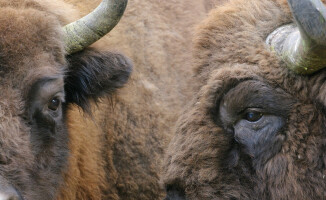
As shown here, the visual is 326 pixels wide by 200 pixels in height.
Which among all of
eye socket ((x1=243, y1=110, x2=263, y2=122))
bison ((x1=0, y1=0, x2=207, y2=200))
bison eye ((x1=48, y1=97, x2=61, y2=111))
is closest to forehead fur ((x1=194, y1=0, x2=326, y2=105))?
eye socket ((x1=243, y1=110, x2=263, y2=122))

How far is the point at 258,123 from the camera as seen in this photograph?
16.2 feet

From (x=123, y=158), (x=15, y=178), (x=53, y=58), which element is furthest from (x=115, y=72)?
Result: (x=15, y=178)

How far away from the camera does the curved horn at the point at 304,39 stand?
14.1ft

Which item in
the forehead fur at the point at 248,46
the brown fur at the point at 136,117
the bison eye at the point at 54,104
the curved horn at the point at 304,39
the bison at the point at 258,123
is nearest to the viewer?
the curved horn at the point at 304,39

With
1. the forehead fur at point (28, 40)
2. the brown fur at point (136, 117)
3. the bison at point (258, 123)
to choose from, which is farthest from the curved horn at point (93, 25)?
the bison at point (258, 123)

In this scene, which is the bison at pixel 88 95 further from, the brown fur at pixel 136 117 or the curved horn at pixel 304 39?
the curved horn at pixel 304 39

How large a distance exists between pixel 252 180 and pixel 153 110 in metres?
2.54

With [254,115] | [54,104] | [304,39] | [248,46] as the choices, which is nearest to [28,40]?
[54,104]

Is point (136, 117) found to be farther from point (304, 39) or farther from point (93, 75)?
point (304, 39)

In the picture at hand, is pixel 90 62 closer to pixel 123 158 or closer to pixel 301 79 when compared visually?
pixel 123 158

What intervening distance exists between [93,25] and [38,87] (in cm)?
80

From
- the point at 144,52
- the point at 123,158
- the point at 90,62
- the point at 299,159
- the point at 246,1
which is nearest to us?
the point at 299,159

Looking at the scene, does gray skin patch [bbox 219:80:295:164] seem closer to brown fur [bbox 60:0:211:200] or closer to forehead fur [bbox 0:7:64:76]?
forehead fur [bbox 0:7:64:76]

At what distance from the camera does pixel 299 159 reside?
4793 mm
